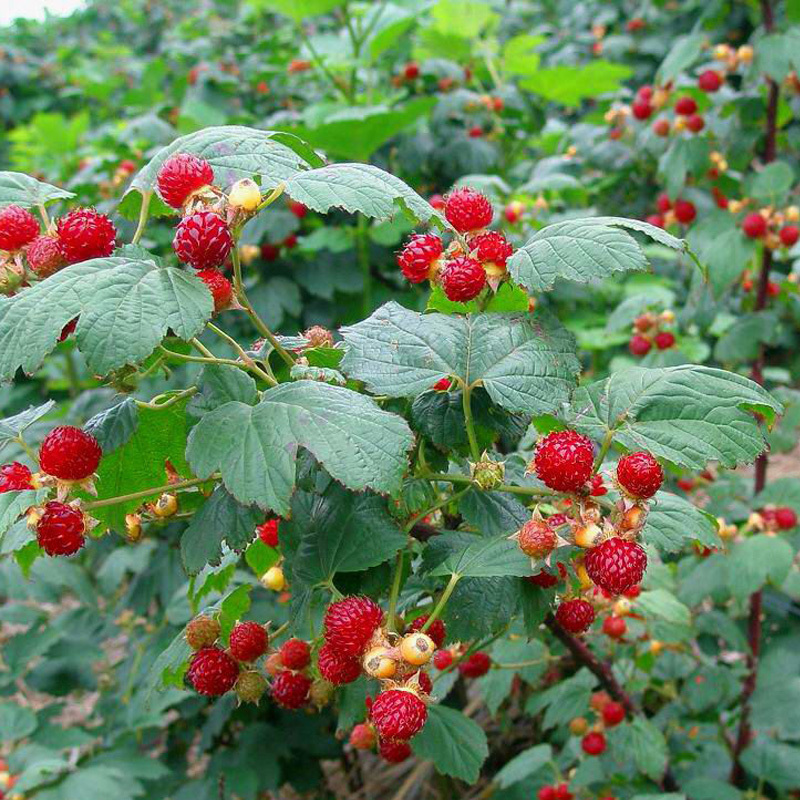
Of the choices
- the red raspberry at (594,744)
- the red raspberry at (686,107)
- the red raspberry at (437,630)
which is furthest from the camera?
the red raspberry at (686,107)

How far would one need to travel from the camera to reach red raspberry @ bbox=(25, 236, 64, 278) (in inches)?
31.9

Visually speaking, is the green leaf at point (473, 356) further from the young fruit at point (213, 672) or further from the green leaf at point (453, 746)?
the green leaf at point (453, 746)

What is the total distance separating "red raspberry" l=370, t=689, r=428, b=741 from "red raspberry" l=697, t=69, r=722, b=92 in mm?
1823

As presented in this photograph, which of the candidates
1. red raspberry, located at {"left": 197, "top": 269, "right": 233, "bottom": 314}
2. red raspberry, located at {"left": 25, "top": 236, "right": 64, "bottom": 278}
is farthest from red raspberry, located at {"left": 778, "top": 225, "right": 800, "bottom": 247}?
red raspberry, located at {"left": 25, "top": 236, "right": 64, "bottom": 278}

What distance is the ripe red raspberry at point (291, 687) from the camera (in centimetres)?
94

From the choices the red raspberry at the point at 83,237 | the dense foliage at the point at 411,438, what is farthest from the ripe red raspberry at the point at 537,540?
the red raspberry at the point at 83,237

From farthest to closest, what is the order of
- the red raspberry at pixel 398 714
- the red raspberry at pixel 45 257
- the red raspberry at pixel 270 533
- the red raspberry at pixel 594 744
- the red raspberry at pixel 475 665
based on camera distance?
the red raspberry at pixel 594 744 → the red raspberry at pixel 475 665 → the red raspberry at pixel 270 533 → the red raspberry at pixel 45 257 → the red raspberry at pixel 398 714

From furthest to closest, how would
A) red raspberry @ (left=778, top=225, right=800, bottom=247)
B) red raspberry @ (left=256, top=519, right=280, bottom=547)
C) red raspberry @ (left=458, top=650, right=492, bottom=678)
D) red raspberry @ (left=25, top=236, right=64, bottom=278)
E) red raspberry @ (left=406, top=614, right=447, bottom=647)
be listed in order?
red raspberry @ (left=778, top=225, right=800, bottom=247), red raspberry @ (left=458, top=650, right=492, bottom=678), red raspberry @ (left=256, top=519, right=280, bottom=547), red raspberry @ (left=406, top=614, right=447, bottom=647), red raspberry @ (left=25, top=236, right=64, bottom=278)

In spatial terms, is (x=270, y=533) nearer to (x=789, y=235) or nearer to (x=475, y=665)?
(x=475, y=665)

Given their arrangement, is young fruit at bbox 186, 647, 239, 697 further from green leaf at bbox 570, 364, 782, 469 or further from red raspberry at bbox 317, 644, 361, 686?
green leaf at bbox 570, 364, 782, 469

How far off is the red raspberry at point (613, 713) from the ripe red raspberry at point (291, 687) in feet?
2.19

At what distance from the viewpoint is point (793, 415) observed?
6.39 feet

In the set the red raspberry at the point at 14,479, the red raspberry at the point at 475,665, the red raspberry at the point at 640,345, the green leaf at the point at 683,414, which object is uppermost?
the red raspberry at the point at 14,479

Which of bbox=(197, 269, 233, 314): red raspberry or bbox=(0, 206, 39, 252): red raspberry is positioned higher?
bbox=(0, 206, 39, 252): red raspberry
